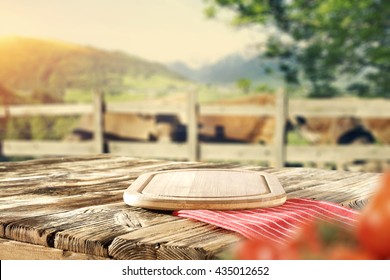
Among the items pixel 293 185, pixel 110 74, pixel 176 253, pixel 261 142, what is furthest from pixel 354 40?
pixel 110 74

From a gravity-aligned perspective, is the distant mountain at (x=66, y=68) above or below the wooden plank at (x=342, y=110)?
above

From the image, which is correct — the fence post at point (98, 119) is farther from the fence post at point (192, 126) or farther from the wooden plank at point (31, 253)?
the wooden plank at point (31, 253)

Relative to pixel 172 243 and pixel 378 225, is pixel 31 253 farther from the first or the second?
pixel 378 225

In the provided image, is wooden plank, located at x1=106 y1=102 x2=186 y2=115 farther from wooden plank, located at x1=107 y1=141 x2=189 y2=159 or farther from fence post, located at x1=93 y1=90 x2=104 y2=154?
wooden plank, located at x1=107 y1=141 x2=189 y2=159

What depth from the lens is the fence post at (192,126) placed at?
6.88m

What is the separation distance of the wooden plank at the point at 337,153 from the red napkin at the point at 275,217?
5.50 m

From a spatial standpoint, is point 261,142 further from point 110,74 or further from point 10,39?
point 10,39

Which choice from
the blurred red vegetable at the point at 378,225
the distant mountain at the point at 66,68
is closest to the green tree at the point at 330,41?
the distant mountain at the point at 66,68

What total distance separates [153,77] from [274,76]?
9492 mm

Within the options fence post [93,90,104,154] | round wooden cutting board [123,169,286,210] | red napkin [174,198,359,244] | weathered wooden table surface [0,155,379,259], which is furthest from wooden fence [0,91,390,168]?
red napkin [174,198,359,244]

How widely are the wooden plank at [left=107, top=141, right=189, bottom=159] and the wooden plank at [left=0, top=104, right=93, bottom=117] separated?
672 mm

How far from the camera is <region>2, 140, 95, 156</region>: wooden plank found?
7.37 meters

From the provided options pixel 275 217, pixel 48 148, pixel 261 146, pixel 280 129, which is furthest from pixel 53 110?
pixel 275 217

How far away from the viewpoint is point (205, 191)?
1.26 metres
